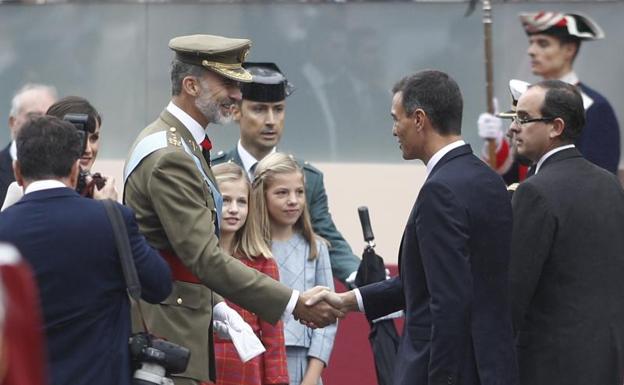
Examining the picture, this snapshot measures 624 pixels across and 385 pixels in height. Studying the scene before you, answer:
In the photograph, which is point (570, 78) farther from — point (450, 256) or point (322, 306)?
point (450, 256)

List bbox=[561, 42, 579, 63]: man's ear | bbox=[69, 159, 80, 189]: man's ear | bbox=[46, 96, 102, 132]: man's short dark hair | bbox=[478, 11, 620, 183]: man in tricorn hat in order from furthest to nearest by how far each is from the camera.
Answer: bbox=[561, 42, 579, 63]: man's ear < bbox=[478, 11, 620, 183]: man in tricorn hat < bbox=[46, 96, 102, 132]: man's short dark hair < bbox=[69, 159, 80, 189]: man's ear

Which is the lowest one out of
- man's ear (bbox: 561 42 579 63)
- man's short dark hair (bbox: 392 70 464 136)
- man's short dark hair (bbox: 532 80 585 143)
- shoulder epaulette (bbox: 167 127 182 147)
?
man's ear (bbox: 561 42 579 63)

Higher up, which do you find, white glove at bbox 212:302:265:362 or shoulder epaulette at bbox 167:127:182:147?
shoulder epaulette at bbox 167:127:182:147

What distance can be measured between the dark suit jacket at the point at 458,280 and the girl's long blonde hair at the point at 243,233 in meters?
1.33

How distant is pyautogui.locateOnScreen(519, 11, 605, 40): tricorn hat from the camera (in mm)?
8812

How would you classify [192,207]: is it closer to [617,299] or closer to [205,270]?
[205,270]

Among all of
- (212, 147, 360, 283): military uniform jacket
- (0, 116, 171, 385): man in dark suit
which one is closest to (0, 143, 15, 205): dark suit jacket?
Answer: (212, 147, 360, 283): military uniform jacket

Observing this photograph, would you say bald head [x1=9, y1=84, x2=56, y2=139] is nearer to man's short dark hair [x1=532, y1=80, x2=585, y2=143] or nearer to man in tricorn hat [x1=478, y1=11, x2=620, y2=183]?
man in tricorn hat [x1=478, y1=11, x2=620, y2=183]

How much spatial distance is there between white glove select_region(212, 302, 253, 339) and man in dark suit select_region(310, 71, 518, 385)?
2.17 feet

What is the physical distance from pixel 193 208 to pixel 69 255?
81 centimetres

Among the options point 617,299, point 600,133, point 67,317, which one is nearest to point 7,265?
point 67,317

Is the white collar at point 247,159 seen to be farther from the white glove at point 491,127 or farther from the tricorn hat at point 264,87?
the white glove at point 491,127

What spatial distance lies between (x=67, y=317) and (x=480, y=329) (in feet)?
4.60

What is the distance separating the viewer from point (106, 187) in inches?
235
